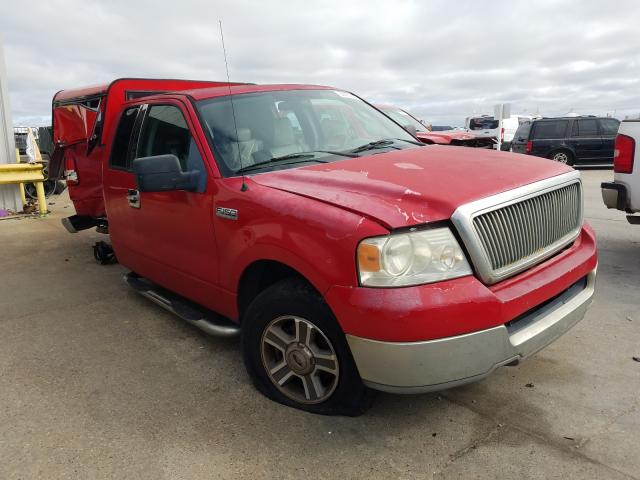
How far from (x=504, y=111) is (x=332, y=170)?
2038 centimetres

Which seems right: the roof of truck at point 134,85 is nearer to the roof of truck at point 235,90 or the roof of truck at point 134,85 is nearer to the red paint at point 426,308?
the roof of truck at point 235,90

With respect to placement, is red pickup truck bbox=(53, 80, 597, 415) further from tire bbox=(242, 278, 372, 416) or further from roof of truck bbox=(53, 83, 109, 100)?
roof of truck bbox=(53, 83, 109, 100)

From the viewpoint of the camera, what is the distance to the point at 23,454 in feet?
8.62

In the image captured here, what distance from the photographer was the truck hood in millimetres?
2385

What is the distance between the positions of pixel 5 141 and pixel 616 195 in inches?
399

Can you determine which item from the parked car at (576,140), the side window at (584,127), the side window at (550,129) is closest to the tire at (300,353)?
the parked car at (576,140)

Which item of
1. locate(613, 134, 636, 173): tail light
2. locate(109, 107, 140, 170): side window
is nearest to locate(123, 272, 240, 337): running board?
locate(109, 107, 140, 170): side window

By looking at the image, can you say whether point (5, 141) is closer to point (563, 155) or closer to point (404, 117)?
point (404, 117)

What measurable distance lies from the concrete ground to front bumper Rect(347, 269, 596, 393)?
1.42 feet

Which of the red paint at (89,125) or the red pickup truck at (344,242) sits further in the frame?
the red paint at (89,125)

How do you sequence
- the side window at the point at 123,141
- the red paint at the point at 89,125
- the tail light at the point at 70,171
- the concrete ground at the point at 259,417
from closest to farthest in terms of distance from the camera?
the concrete ground at the point at 259,417 → the side window at the point at 123,141 → the red paint at the point at 89,125 → the tail light at the point at 70,171

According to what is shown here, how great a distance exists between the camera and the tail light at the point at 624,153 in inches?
209

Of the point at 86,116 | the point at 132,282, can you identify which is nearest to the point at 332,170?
the point at 132,282

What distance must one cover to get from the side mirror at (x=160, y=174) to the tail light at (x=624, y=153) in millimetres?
4370
